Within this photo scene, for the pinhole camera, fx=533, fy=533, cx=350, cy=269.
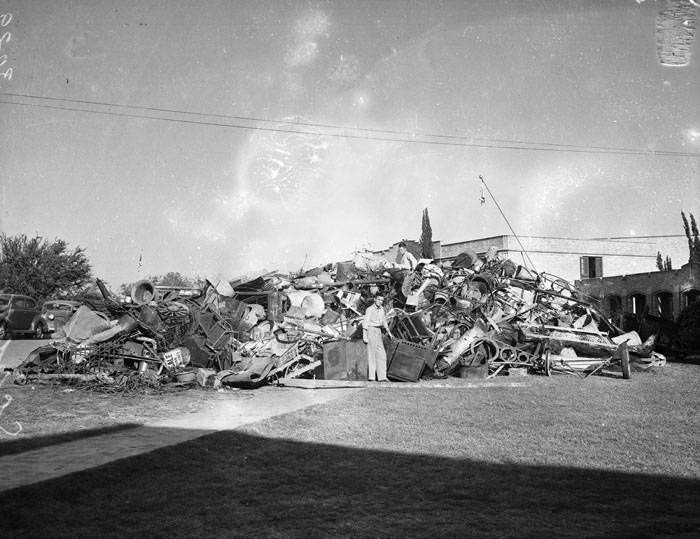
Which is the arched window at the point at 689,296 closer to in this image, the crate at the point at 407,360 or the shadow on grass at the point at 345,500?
the crate at the point at 407,360

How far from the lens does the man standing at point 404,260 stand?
60.4 ft

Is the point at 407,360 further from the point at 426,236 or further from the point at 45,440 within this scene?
the point at 426,236

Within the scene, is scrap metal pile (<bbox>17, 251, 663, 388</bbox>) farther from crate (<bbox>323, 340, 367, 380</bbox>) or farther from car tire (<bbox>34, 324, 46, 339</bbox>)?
car tire (<bbox>34, 324, 46, 339</bbox>)

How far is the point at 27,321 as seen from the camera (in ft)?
70.8

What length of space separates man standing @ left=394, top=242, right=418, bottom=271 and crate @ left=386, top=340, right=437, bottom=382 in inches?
239

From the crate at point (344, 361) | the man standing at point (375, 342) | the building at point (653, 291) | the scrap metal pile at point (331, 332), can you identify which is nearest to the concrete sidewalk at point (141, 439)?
the crate at point (344, 361)

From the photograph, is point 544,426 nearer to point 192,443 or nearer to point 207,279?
point 192,443

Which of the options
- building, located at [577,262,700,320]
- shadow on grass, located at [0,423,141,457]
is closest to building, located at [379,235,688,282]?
building, located at [577,262,700,320]

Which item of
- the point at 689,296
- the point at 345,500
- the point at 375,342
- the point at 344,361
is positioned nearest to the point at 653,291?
the point at 689,296

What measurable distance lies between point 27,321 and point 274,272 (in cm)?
1143

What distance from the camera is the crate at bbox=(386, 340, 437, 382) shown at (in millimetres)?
11820

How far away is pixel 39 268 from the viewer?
4159cm

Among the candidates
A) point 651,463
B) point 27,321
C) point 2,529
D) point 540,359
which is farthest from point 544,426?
point 27,321

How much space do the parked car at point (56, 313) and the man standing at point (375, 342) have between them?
49.2 ft
